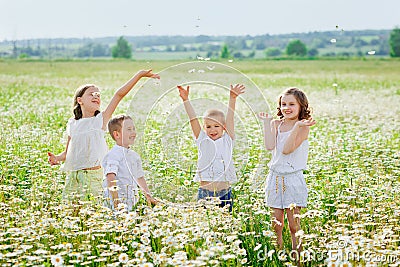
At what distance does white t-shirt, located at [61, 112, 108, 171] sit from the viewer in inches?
283

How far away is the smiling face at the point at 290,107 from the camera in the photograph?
5887 millimetres

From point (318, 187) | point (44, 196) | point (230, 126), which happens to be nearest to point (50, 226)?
point (44, 196)

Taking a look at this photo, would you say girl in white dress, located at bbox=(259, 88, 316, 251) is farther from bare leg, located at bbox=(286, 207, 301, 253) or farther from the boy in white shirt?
the boy in white shirt

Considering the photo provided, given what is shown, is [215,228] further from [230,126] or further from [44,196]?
[44,196]

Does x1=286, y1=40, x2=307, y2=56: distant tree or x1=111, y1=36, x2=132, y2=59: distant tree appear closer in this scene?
x1=286, y1=40, x2=307, y2=56: distant tree

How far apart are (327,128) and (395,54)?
118923 millimetres

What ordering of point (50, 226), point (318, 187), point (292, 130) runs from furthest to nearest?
point (318, 187)
point (292, 130)
point (50, 226)

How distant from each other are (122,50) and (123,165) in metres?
147

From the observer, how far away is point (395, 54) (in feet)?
413

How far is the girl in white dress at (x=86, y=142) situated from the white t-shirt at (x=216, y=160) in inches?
47.5

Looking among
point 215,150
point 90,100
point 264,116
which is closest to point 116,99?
point 90,100

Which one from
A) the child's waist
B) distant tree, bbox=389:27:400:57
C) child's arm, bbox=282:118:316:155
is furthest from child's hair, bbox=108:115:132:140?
distant tree, bbox=389:27:400:57

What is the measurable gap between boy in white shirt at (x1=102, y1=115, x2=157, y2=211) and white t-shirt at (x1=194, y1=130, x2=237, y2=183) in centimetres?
61

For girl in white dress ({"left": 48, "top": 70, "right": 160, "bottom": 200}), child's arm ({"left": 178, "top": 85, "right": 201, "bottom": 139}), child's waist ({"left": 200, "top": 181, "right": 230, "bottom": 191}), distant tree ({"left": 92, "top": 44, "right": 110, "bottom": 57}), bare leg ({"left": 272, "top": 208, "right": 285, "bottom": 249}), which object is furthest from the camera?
distant tree ({"left": 92, "top": 44, "right": 110, "bottom": 57})
